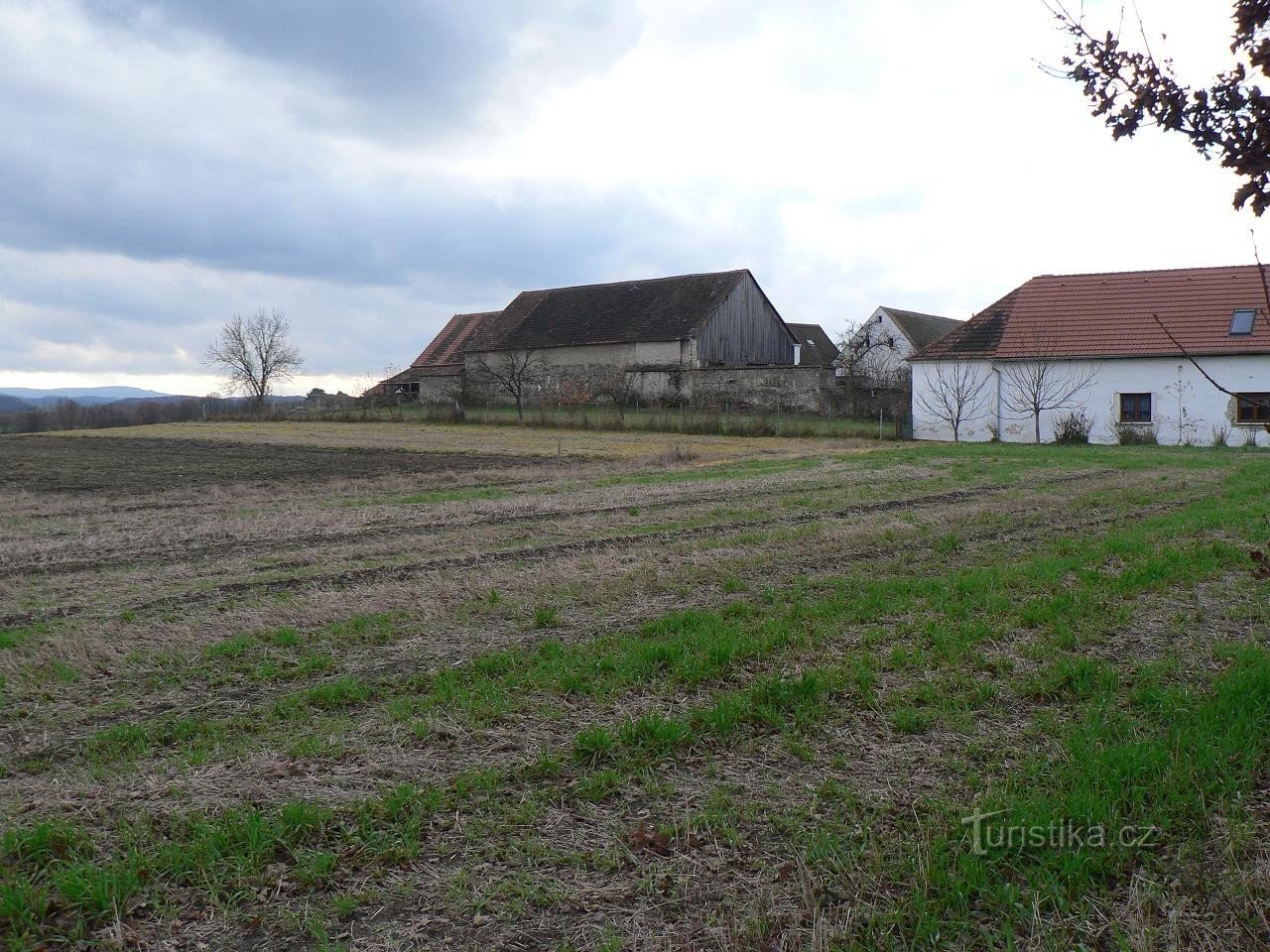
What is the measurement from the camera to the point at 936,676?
532 centimetres

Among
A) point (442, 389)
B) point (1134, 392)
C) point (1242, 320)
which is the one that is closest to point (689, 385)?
point (442, 389)

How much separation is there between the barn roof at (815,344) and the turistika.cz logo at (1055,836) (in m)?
65.0

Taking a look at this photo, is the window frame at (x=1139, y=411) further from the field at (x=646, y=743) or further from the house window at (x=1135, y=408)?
the field at (x=646, y=743)

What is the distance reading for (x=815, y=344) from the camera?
71.3 meters

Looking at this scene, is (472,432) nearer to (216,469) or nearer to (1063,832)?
(216,469)

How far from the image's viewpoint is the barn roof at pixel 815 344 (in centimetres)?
6856

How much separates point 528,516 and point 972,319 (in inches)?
1037

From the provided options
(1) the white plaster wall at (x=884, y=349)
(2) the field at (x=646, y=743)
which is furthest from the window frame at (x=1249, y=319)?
(1) the white plaster wall at (x=884, y=349)

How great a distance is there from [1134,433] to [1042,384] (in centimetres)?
324

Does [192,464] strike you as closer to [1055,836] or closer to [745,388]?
[1055,836]

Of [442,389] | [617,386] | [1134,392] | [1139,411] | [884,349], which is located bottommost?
[1139,411]

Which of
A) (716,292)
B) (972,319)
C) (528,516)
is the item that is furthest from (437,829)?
(716,292)

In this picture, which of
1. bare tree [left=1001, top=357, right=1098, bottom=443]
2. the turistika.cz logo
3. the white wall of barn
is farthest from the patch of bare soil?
bare tree [left=1001, top=357, right=1098, bottom=443]

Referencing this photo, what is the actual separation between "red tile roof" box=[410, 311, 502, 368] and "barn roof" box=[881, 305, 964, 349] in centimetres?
2529
